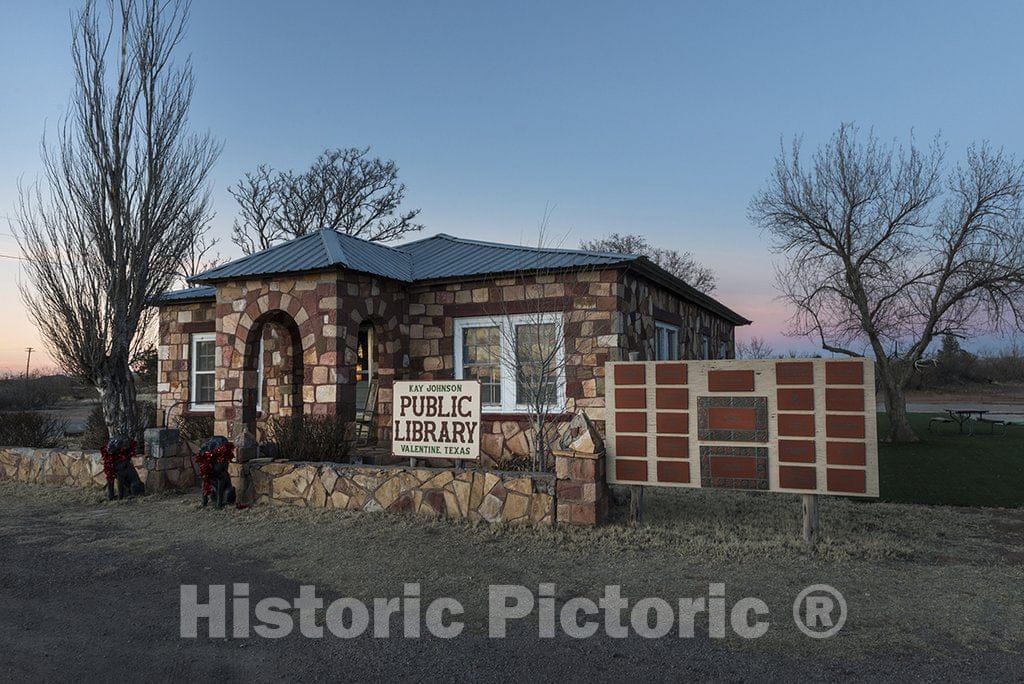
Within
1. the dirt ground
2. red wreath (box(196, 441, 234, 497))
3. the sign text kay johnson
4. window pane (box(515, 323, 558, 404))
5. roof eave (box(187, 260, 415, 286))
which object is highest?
roof eave (box(187, 260, 415, 286))

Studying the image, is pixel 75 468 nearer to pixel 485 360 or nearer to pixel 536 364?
pixel 485 360

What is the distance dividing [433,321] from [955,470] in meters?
9.36

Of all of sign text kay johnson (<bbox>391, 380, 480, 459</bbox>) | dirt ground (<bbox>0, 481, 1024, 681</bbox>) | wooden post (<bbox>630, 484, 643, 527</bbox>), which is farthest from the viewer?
sign text kay johnson (<bbox>391, 380, 480, 459</bbox>)

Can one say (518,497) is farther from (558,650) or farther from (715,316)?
(715,316)

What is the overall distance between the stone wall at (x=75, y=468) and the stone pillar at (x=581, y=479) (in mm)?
5854

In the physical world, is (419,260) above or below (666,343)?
above

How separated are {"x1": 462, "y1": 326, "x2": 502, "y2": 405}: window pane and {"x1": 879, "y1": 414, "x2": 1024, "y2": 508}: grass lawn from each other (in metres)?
5.92

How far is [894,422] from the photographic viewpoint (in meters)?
15.5

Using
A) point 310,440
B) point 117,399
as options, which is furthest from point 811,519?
point 117,399

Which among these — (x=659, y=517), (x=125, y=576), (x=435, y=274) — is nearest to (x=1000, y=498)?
(x=659, y=517)

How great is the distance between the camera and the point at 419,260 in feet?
40.1

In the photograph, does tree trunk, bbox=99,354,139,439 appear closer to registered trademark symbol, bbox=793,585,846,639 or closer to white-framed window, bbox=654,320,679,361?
white-framed window, bbox=654,320,679,361

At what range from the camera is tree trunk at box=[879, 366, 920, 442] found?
50.1ft

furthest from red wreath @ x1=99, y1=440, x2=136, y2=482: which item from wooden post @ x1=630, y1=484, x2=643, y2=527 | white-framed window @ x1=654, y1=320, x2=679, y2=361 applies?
white-framed window @ x1=654, y1=320, x2=679, y2=361
